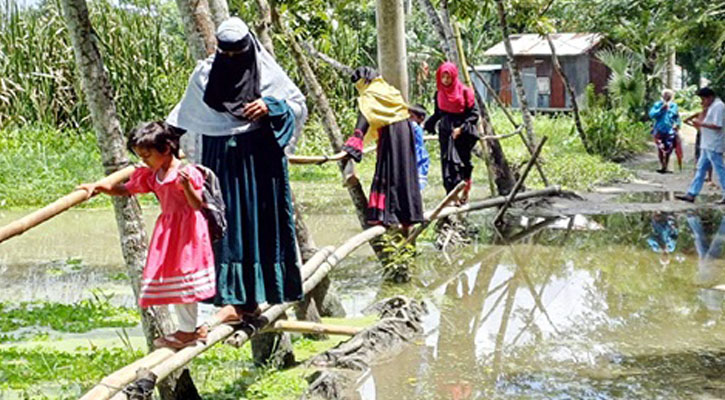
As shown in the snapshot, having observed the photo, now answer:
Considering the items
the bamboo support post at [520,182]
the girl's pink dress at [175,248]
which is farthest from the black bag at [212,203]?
the bamboo support post at [520,182]

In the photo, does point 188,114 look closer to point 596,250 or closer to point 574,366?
point 574,366

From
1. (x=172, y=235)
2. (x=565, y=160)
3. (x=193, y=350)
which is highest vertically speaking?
(x=172, y=235)

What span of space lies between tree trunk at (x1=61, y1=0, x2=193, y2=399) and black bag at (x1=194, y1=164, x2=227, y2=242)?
499 mm

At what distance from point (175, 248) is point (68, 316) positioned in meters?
3.18

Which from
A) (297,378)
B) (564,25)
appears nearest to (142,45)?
(297,378)

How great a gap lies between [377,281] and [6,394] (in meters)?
3.98

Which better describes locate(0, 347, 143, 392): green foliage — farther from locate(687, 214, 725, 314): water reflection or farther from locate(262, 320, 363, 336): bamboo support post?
locate(687, 214, 725, 314): water reflection

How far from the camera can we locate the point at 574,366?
5867 millimetres

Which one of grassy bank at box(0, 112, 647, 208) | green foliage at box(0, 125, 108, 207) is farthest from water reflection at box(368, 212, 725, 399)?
green foliage at box(0, 125, 108, 207)

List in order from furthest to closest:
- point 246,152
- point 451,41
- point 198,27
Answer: point 451,41 → point 198,27 → point 246,152

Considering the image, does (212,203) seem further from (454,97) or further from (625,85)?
(625,85)

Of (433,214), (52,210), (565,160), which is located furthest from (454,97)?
(565,160)

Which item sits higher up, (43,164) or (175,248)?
(175,248)

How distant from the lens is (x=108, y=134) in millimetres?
4633
